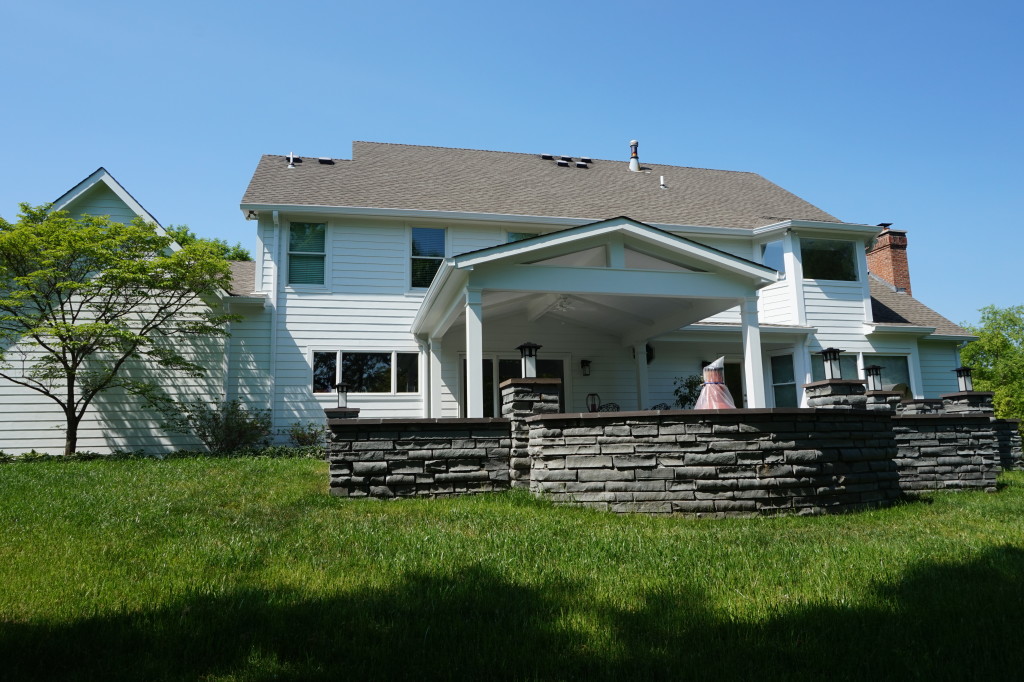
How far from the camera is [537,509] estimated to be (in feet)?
20.4

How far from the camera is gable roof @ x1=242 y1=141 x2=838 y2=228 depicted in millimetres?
14305

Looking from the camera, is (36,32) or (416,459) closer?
(416,459)

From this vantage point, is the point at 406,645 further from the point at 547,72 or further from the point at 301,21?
the point at 547,72

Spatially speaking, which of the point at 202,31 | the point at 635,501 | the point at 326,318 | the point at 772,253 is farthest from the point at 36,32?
the point at 772,253

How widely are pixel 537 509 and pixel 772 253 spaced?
457 inches

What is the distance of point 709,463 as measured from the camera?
20.5ft

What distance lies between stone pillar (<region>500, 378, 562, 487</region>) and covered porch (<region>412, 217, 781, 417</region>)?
0.74 meters

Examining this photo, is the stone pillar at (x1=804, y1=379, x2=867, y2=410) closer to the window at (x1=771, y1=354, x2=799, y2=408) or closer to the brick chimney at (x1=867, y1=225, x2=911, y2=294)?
the window at (x1=771, y1=354, x2=799, y2=408)

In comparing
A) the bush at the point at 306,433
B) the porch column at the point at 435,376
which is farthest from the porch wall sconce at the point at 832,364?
the bush at the point at 306,433

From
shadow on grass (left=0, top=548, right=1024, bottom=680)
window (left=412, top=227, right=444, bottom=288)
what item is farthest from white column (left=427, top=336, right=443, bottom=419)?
shadow on grass (left=0, top=548, right=1024, bottom=680)

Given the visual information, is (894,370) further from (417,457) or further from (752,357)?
(417,457)

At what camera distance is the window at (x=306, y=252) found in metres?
13.7

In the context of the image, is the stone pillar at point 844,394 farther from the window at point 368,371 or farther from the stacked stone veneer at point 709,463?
the window at point 368,371

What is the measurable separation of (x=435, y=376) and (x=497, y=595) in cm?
902
